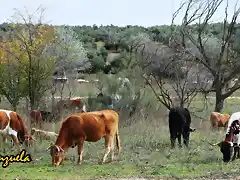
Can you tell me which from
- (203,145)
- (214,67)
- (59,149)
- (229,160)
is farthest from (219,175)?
(214,67)

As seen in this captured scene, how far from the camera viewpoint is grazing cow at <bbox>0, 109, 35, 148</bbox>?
58.7 feet

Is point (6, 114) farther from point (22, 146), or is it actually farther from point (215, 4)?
point (215, 4)

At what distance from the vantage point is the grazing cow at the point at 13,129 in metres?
17.9

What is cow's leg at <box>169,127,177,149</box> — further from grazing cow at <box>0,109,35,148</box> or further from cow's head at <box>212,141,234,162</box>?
grazing cow at <box>0,109,35,148</box>

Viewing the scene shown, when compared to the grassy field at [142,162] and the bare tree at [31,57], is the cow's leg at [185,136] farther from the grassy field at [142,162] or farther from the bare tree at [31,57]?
the bare tree at [31,57]

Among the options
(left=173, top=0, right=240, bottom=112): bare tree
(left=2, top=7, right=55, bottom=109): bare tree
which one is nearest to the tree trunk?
(left=173, top=0, right=240, bottom=112): bare tree

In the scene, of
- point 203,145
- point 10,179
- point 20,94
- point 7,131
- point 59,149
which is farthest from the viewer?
point 20,94

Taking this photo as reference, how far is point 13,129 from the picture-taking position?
59.3 ft

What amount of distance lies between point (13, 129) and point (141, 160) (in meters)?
4.76

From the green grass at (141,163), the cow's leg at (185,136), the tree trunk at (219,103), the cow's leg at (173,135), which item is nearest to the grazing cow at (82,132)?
the green grass at (141,163)

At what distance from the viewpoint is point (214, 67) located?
1240 inches

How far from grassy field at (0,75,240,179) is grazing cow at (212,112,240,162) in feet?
0.94

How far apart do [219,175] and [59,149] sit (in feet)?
15.7

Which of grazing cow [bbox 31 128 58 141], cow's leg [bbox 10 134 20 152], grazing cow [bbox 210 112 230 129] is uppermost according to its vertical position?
cow's leg [bbox 10 134 20 152]
